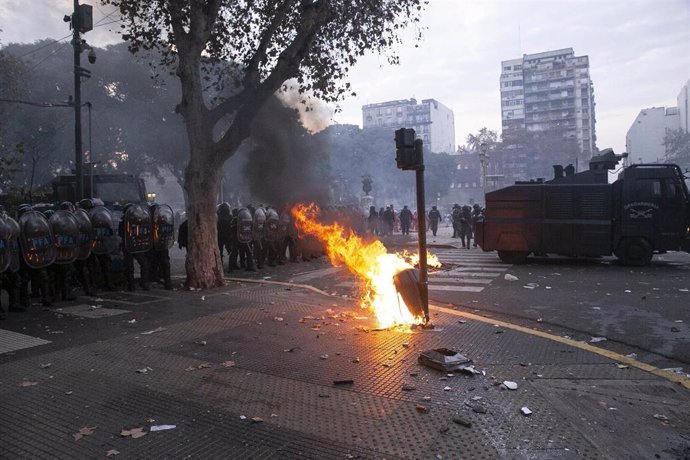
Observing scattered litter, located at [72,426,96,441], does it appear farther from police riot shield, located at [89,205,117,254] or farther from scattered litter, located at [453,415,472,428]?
police riot shield, located at [89,205,117,254]

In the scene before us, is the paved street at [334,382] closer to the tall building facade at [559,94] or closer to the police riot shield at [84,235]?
the police riot shield at [84,235]

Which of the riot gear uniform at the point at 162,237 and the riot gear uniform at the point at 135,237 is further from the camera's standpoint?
the riot gear uniform at the point at 162,237

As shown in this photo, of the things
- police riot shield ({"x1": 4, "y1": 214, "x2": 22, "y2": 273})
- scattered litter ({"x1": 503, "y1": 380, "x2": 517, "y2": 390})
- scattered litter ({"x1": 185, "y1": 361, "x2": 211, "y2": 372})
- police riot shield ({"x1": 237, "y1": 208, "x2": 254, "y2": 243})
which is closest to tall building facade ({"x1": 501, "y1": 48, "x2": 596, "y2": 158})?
police riot shield ({"x1": 237, "y1": 208, "x2": 254, "y2": 243})

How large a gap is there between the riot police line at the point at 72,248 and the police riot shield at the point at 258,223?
301 centimetres

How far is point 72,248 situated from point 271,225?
6371 millimetres

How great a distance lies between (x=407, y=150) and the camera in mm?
6930

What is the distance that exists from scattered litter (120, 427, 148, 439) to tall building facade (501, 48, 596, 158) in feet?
338

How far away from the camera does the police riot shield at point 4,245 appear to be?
7.25 m

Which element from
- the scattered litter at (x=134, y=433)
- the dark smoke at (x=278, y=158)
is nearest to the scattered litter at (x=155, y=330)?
the scattered litter at (x=134, y=433)

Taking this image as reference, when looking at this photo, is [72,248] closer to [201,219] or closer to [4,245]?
[4,245]

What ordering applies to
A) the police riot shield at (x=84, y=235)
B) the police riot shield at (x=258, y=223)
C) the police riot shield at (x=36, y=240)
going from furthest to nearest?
1. the police riot shield at (x=258, y=223)
2. the police riot shield at (x=84, y=235)
3. the police riot shield at (x=36, y=240)

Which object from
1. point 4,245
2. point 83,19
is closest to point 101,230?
point 4,245

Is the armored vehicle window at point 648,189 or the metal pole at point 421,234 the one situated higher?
the armored vehicle window at point 648,189

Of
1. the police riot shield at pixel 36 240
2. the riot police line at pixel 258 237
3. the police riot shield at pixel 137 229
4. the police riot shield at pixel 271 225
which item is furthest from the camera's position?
the police riot shield at pixel 271 225
